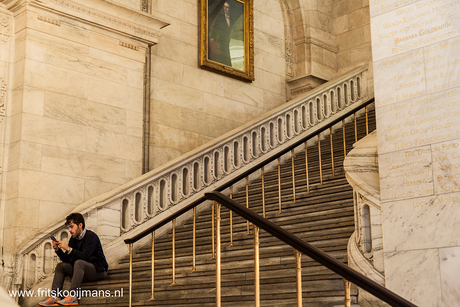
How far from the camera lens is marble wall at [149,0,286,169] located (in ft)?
35.9

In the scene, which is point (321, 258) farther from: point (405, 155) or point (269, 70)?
point (269, 70)

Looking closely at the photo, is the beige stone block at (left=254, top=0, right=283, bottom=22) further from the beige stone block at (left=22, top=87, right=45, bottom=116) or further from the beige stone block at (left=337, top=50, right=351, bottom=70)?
the beige stone block at (left=22, top=87, right=45, bottom=116)

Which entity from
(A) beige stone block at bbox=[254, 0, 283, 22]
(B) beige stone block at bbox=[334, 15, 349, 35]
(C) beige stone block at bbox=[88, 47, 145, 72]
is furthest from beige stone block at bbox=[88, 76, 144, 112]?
(B) beige stone block at bbox=[334, 15, 349, 35]

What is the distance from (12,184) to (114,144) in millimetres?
1789

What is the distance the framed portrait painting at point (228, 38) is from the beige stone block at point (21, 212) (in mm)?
4833

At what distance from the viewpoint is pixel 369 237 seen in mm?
5367

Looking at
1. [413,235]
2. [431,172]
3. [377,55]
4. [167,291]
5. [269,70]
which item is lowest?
[167,291]

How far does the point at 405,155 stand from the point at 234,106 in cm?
741

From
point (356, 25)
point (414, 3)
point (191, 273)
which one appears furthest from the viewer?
point (356, 25)

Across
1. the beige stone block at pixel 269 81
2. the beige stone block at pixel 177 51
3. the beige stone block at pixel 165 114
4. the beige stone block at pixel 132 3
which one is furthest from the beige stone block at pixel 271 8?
the beige stone block at pixel 165 114

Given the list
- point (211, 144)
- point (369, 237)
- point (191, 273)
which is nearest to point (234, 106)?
point (211, 144)

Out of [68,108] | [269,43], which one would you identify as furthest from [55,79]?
[269,43]

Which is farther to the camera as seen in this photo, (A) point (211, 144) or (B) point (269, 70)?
(B) point (269, 70)

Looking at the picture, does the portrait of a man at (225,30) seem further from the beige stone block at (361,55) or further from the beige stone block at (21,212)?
the beige stone block at (21,212)
